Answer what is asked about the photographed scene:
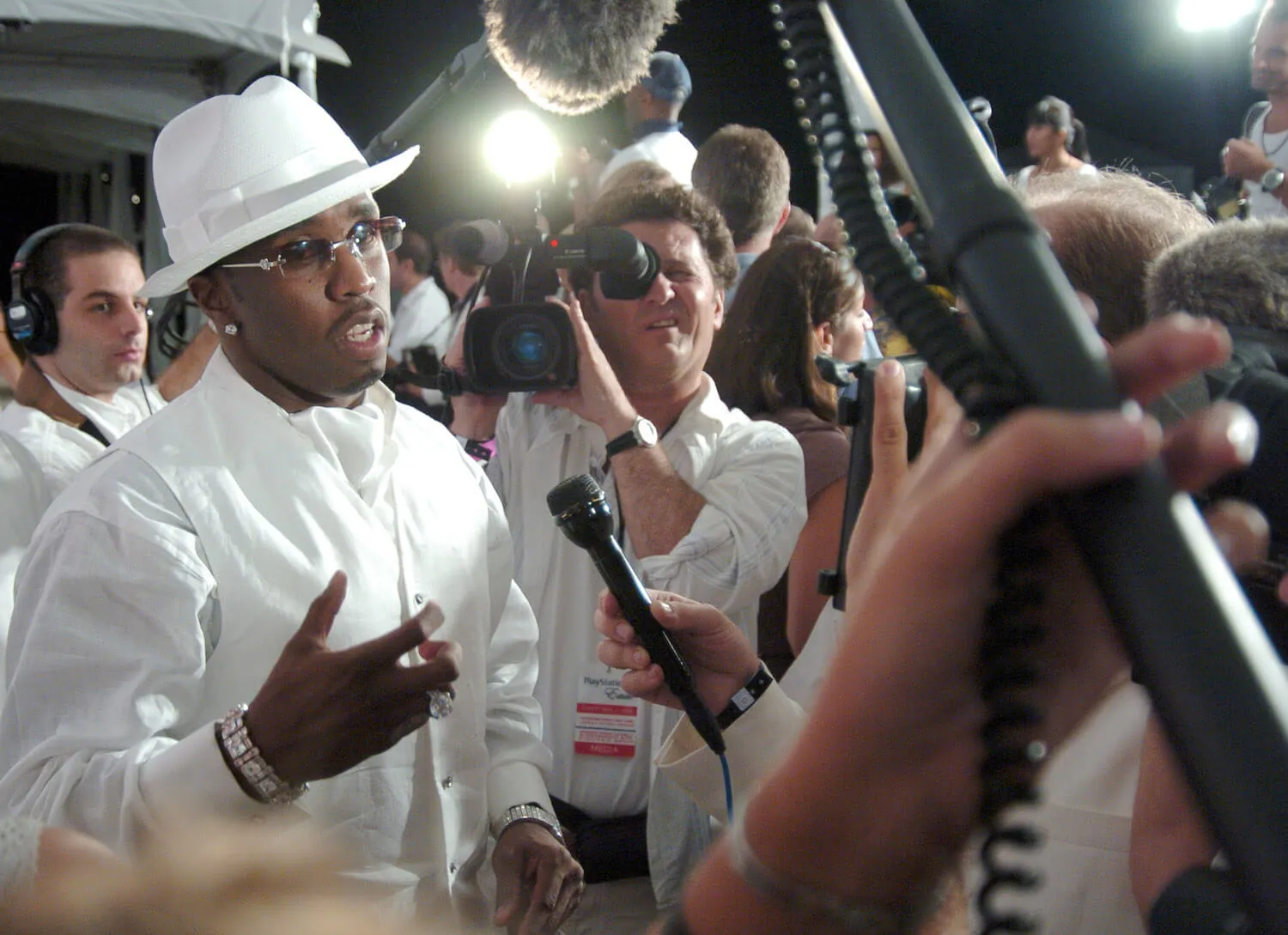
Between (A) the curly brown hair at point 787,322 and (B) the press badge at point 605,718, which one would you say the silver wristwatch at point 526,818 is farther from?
(A) the curly brown hair at point 787,322

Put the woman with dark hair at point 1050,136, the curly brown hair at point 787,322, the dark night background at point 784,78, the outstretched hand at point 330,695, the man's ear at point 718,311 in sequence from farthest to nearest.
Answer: the dark night background at point 784,78 → the woman with dark hair at point 1050,136 → the curly brown hair at point 787,322 → the man's ear at point 718,311 → the outstretched hand at point 330,695

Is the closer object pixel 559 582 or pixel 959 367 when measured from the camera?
pixel 959 367

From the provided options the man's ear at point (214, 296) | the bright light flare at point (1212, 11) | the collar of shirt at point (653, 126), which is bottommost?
the man's ear at point (214, 296)

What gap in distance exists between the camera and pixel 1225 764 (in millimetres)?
370

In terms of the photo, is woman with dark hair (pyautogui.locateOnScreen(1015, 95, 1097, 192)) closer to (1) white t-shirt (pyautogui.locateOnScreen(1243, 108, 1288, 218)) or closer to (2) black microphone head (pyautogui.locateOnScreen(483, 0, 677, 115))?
(1) white t-shirt (pyautogui.locateOnScreen(1243, 108, 1288, 218))

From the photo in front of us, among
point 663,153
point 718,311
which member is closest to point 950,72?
point 663,153

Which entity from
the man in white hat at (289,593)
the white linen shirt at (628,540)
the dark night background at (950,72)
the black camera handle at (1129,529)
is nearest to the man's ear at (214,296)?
the man in white hat at (289,593)

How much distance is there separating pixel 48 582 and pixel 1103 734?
126 cm

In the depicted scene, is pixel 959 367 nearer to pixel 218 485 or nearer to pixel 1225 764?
pixel 1225 764

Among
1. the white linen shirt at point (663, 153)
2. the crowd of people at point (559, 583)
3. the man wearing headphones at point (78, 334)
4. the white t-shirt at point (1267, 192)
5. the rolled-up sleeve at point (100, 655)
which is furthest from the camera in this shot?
the white linen shirt at point (663, 153)

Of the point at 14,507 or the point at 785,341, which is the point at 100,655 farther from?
the point at 785,341

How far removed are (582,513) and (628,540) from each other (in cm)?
89

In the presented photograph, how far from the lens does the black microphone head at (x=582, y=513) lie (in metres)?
1.46

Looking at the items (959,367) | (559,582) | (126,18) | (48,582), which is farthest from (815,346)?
(126,18)
